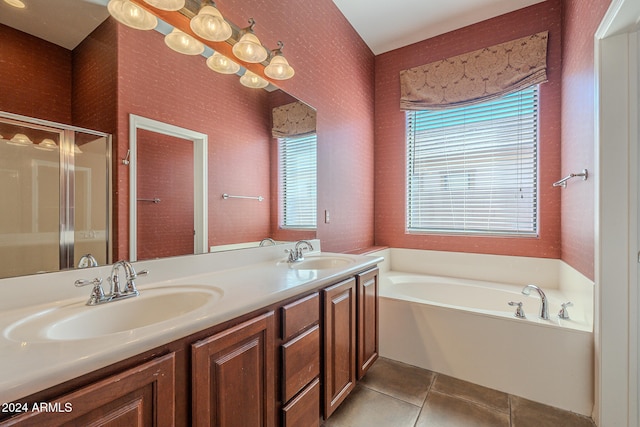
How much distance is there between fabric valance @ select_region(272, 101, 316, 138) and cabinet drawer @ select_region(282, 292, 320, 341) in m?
1.12

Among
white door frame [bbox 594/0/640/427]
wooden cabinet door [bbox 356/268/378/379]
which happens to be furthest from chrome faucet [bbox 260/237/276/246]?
white door frame [bbox 594/0/640/427]

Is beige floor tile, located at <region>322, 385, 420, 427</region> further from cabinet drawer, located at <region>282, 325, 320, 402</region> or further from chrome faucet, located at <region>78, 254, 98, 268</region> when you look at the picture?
chrome faucet, located at <region>78, 254, 98, 268</region>

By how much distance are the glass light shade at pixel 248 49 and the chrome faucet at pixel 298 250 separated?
116 centimetres

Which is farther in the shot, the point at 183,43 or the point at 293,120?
the point at 293,120

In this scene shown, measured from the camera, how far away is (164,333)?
2.35 feet

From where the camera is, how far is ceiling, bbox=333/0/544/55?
243 centimetres

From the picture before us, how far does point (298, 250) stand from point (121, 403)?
1298 millimetres

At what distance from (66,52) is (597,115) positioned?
2.42 m

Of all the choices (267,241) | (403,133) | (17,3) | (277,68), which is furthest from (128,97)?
(403,133)

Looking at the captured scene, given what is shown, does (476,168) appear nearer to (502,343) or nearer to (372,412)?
(502,343)

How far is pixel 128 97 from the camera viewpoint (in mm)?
1133

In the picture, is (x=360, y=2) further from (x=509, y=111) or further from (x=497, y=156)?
(x=497, y=156)

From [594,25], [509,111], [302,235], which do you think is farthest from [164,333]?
[509,111]

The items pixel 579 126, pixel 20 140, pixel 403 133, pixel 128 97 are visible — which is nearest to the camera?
pixel 20 140
